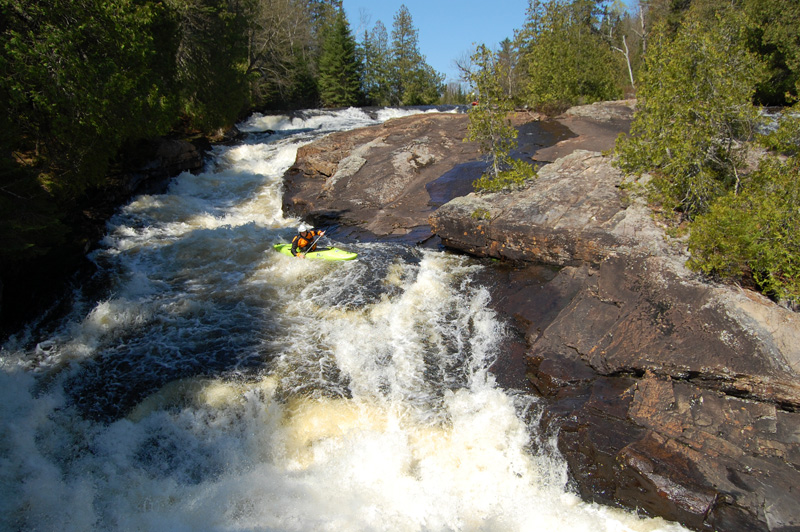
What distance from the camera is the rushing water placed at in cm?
470

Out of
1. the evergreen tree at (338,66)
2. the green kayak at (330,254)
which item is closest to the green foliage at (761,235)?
the green kayak at (330,254)

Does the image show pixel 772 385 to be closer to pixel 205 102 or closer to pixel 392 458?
pixel 392 458

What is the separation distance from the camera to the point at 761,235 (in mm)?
5453

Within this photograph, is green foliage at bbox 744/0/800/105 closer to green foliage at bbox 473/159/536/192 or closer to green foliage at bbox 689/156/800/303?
green foliage at bbox 473/159/536/192

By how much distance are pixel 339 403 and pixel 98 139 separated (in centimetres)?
918

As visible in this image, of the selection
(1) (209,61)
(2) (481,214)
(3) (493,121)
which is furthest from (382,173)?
(1) (209,61)

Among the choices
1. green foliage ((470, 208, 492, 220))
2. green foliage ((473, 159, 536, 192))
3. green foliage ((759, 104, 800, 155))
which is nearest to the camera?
green foliage ((759, 104, 800, 155))

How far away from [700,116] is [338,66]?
36620 millimetres

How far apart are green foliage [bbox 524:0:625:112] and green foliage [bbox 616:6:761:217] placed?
51.0 ft

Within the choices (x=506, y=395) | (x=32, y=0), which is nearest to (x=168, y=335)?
(x=506, y=395)

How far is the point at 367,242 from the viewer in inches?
436

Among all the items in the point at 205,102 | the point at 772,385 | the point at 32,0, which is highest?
the point at 32,0

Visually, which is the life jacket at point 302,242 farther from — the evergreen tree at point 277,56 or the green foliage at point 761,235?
the evergreen tree at point 277,56

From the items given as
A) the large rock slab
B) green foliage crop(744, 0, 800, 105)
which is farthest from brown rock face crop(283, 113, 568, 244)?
green foliage crop(744, 0, 800, 105)
